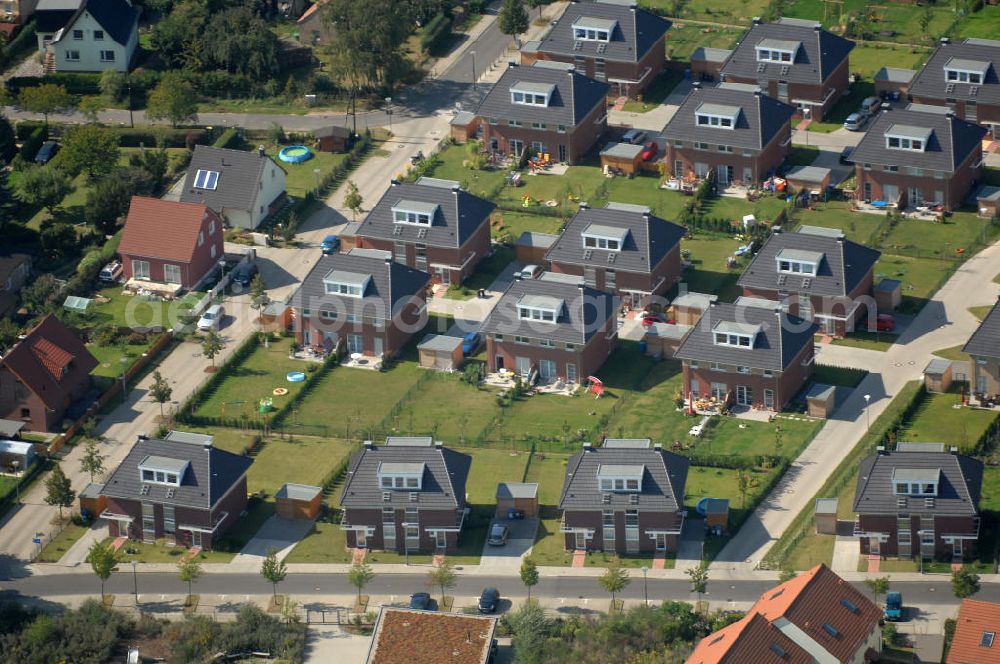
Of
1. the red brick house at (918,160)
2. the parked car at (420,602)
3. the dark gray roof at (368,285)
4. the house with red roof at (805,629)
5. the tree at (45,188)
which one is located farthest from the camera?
the tree at (45,188)

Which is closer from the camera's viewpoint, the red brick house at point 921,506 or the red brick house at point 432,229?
the red brick house at point 921,506

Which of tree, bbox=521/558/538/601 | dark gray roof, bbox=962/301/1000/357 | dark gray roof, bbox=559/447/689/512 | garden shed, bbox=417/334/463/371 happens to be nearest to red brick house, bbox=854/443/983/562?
dark gray roof, bbox=559/447/689/512

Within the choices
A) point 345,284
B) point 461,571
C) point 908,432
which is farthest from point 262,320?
point 908,432

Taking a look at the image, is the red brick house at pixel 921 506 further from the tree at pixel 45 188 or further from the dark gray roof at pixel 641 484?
the tree at pixel 45 188

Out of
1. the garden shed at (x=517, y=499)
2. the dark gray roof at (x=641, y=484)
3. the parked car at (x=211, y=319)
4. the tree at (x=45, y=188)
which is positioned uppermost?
the tree at (x=45, y=188)

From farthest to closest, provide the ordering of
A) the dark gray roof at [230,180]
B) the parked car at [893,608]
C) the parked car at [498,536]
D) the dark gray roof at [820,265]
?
the dark gray roof at [230,180]
the dark gray roof at [820,265]
the parked car at [498,536]
the parked car at [893,608]

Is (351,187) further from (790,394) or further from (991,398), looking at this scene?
(991,398)

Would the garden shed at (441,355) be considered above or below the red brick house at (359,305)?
below

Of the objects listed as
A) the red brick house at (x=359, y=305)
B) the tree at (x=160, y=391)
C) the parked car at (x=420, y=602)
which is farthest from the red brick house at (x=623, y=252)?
the parked car at (x=420, y=602)
